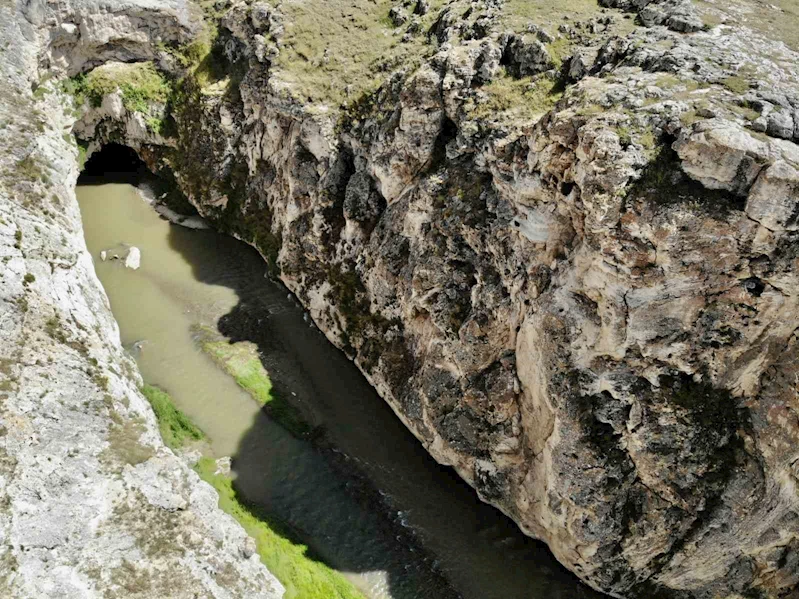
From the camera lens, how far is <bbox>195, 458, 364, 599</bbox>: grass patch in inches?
895

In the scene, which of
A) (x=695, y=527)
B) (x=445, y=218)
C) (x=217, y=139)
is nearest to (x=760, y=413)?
(x=695, y=527)

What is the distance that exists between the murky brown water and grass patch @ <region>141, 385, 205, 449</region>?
651 millimetres

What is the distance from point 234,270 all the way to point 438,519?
19.2 m

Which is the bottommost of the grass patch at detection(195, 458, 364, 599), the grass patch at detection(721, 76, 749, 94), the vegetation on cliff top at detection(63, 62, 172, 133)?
the grass patch at detection(195, 458, 364, 599)

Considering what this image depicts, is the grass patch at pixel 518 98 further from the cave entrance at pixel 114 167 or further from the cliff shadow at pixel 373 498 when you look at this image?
the cave entrance at pixel 114 167

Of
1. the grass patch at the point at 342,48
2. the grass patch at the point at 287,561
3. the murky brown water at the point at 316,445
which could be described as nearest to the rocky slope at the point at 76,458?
the grass patch at the point at 287,561

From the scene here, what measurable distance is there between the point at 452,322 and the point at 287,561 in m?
11.2

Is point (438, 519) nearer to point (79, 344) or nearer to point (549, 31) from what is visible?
point (79, 344)

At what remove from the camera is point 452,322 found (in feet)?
78.6

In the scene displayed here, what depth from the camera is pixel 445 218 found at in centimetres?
2383

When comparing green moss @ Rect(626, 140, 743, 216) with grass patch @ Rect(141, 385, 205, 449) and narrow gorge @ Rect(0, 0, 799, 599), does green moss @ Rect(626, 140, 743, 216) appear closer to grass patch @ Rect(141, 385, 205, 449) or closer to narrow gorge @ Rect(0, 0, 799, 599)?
narrow gorge @ Rect(0, 0, 799, 599)

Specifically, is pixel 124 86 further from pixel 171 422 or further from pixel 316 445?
pixel 316 445

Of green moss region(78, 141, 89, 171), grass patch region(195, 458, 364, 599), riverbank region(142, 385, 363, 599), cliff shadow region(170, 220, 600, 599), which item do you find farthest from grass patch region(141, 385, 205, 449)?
green moss region(78, 141, 89, 171)

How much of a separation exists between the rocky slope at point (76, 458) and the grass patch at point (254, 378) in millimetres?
4533
